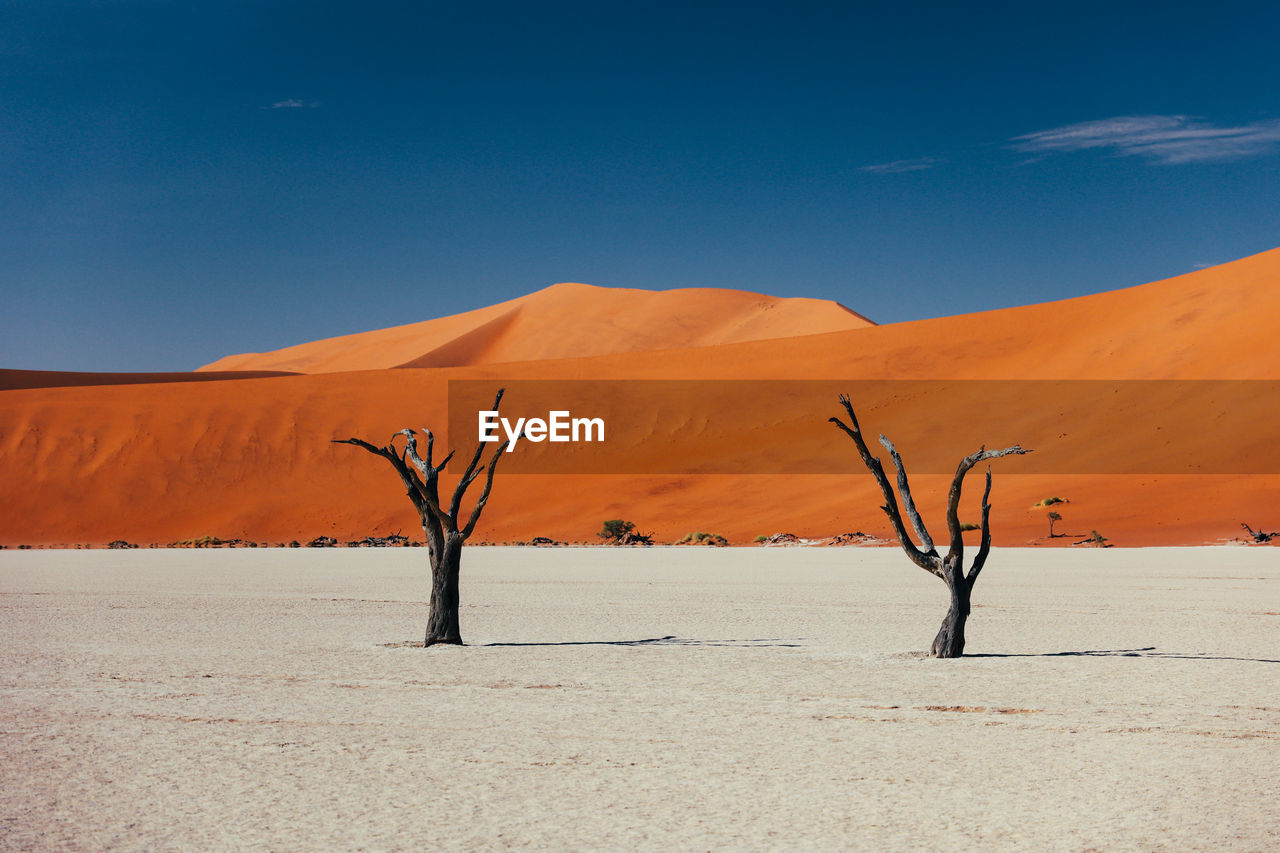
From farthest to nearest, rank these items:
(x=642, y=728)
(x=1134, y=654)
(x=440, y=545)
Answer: (x=440, y=545)
(x=1134, y=654)
(x=642, y=728)

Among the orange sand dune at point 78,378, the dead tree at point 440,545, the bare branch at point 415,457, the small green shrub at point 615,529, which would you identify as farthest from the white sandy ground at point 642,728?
the orange sand dune at point 78,378

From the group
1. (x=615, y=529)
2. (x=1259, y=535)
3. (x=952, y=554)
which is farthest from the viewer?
(x=615, y=529)

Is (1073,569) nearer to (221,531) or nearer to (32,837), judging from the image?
(32,837)

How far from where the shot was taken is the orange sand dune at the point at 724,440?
133 ft

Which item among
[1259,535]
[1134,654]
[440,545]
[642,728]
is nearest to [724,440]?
[1259,535]

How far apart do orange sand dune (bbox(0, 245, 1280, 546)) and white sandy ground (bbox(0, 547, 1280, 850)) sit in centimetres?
2344

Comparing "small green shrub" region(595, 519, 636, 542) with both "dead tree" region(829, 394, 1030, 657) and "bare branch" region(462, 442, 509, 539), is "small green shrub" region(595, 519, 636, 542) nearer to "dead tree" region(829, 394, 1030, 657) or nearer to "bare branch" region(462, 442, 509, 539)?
"bare branch" region(462, 442, 509, 539)

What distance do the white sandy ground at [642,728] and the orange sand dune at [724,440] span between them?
76.9 feet

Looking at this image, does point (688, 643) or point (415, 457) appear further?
point (415, 457)

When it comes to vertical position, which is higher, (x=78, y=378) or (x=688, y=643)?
(x=78, y=378)

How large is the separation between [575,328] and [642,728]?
105 m

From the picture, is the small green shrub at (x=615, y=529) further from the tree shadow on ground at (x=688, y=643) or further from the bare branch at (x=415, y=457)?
the tree shadow on ground at (x=688, y=643)

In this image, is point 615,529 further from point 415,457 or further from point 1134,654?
point 1134,654

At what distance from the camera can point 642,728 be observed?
784cm
